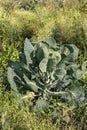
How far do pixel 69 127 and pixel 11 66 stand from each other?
1.43 m

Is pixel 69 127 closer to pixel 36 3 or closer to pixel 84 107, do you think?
pixel 84 107

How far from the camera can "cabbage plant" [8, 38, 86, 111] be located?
4.99 meters

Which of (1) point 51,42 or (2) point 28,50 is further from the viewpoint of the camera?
(1) point 51,42

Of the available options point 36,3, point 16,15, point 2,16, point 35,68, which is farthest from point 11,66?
point 36,3

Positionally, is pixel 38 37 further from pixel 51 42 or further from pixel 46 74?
pixel 46 74

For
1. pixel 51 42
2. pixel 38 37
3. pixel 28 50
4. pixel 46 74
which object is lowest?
pixel 46 74

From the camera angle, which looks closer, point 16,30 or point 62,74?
point 62,74

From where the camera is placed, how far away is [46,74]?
515 cm

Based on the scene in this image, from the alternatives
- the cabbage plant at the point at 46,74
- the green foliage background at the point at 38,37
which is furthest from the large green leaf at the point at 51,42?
the green foliage background at the point at 38,37

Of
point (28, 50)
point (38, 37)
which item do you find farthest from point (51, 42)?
point (38, 37)

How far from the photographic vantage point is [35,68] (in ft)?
17.0

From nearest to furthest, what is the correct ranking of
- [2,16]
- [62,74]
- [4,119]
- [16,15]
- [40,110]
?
Answer: [4,119], [40,110], [62,74], [2,16], [16,15]

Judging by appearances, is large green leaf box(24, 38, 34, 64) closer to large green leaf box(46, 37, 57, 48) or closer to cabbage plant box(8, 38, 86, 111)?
cabbage plant box(8, 38, 86, 111)

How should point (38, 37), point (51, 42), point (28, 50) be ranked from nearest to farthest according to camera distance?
point (28, 50) < point (51, 42) < point (38, 37)
